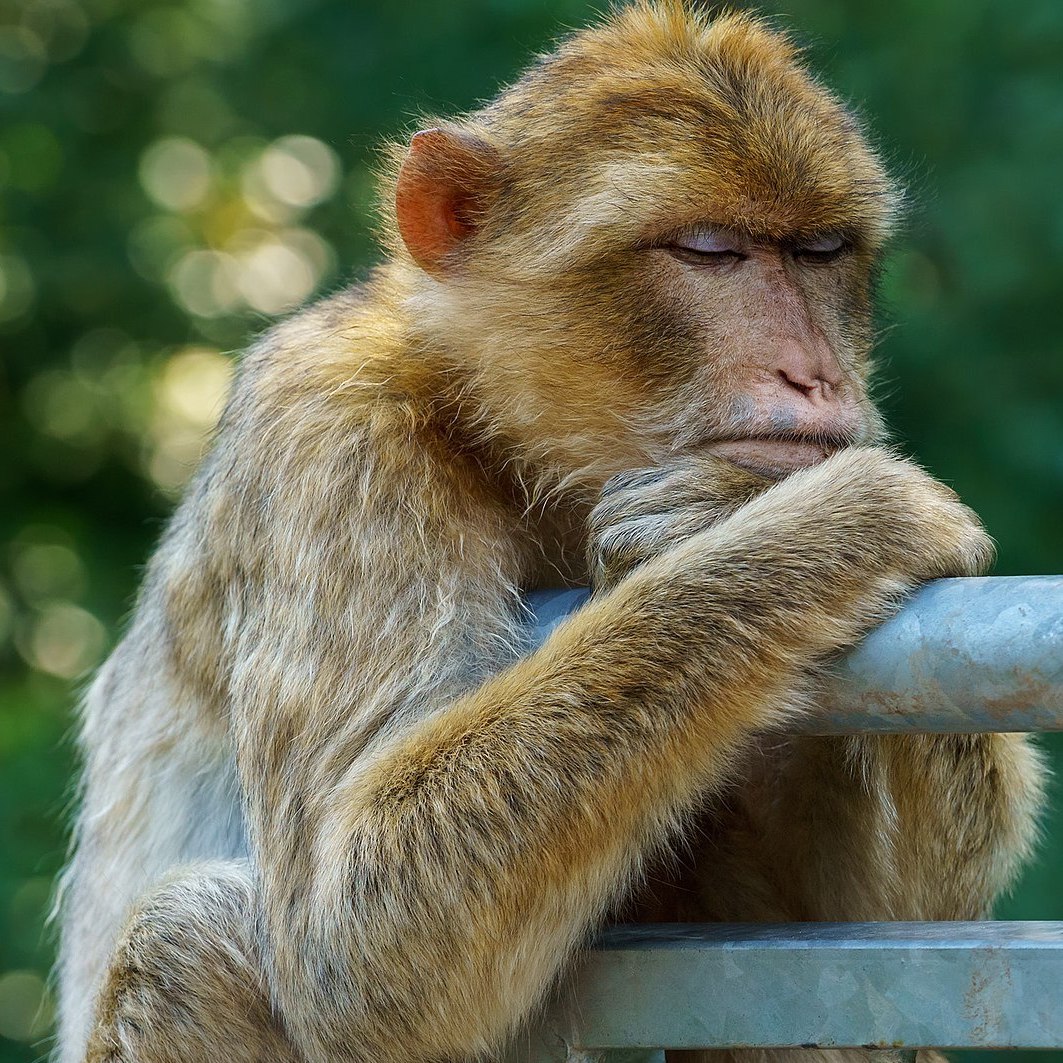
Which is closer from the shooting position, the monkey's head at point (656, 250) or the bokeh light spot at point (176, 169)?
the monkey's head at point (656, 250)

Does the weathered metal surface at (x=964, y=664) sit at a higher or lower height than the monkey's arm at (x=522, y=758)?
higher

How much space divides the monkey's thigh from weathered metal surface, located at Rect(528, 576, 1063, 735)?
1.42m

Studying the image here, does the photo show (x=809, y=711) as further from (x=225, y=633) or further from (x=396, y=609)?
(x=225, y=633)

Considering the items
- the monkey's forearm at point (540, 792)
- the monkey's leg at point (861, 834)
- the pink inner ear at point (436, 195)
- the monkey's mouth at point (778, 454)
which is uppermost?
the pink inner ear at point (436, 195)

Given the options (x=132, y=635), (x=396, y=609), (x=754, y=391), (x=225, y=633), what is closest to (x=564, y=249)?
(x=754, y=391)

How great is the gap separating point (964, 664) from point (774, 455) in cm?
119

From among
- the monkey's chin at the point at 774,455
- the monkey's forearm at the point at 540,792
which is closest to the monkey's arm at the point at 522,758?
the monkey's forearm at the point at 540,792

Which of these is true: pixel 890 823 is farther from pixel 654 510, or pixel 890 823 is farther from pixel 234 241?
pixel 234 241

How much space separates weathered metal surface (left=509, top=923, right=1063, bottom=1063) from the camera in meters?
1.69

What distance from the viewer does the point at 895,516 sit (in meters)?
2.39

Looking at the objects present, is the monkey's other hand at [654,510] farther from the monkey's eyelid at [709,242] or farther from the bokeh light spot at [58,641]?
the bokeh light spot at [58,641]

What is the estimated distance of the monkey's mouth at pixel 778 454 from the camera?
2805mm

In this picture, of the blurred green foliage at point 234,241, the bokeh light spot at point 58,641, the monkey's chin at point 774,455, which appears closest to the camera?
the monkey's chin at point 774,455

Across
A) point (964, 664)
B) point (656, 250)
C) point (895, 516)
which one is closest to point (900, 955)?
point (964, 664)
